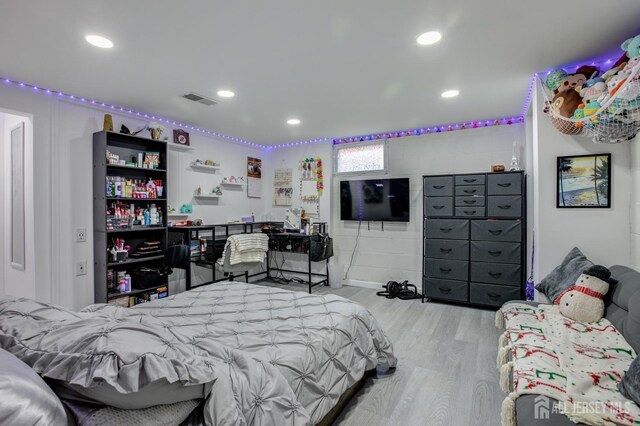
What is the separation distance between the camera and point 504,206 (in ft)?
12.4

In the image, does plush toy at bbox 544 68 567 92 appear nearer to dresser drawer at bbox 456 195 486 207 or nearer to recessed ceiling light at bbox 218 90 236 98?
dresser drawer at bbox 456 195 486 207

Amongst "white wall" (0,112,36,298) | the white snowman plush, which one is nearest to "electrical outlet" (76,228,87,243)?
"white wall" (0,112,36,298)

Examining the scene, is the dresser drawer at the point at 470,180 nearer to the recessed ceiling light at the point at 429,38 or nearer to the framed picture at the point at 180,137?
the recessed ceiling light at the point at 429,38

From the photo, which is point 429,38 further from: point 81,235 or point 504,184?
point 81,235

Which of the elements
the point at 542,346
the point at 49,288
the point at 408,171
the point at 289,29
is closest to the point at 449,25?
the point at 289,29

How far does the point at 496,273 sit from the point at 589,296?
1672mm

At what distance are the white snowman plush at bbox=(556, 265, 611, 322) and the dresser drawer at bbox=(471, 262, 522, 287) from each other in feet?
5.07

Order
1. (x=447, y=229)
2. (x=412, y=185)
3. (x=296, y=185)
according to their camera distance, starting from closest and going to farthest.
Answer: (x=447, y=229) < (x=412, y=185) < (x=296, y=185)

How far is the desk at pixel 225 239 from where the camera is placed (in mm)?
4160

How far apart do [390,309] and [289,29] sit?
10.9 feet

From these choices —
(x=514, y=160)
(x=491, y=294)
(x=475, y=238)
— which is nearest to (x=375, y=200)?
(x=475, y=238)

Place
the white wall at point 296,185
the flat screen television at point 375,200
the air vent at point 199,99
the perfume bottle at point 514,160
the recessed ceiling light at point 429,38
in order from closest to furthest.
Result: the recessed ceiling light at point 429,38, the air vent at point 199,99, the perfume bottle at point 514,160, the flat screen television at point 375,200, the white wall at point 296,185

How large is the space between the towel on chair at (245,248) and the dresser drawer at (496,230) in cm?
282

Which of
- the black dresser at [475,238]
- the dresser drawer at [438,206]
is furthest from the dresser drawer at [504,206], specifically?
the dresser drawer at [438,206]
